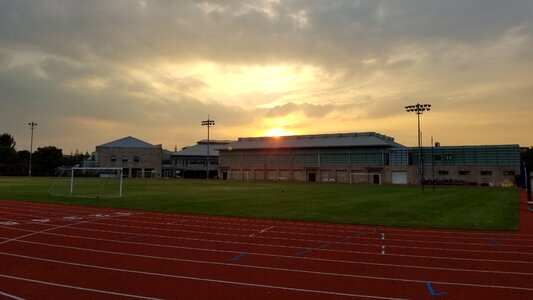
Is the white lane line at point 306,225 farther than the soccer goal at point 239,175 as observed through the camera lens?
No

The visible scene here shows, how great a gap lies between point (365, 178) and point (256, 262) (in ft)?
290

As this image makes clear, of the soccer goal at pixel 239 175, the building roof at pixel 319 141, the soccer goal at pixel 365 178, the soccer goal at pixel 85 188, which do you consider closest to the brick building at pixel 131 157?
the soccer goal at pixel 85 188

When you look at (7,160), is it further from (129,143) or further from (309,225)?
(309,225)

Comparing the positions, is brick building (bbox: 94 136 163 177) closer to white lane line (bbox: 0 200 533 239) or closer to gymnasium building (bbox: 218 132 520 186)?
gymnasium building (bbox: 218 132 520 186)

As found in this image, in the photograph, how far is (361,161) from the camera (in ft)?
323

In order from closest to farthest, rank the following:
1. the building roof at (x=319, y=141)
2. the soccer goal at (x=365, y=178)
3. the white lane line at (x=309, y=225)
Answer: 1. the white lane line at (x=309, y=225)
2. the soccer goal at (x=365, y=178)
3. the building roof at (x=319, y=141)

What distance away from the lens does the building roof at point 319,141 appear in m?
99.1

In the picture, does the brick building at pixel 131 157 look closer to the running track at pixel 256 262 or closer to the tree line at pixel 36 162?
the tree line at pixel 36 162

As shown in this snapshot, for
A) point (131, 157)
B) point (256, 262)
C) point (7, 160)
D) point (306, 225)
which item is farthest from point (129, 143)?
point (256, 262)

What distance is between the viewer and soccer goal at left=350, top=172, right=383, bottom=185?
94731 millimetres

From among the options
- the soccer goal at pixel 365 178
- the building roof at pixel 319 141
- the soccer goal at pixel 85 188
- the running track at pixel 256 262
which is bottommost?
the running track at pixel 256 262

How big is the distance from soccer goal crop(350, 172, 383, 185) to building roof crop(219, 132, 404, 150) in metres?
6.97

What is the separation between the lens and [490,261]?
38.1 feet

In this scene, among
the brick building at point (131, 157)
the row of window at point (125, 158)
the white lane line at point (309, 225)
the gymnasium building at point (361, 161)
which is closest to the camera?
the white lane line at point (309, 225)
